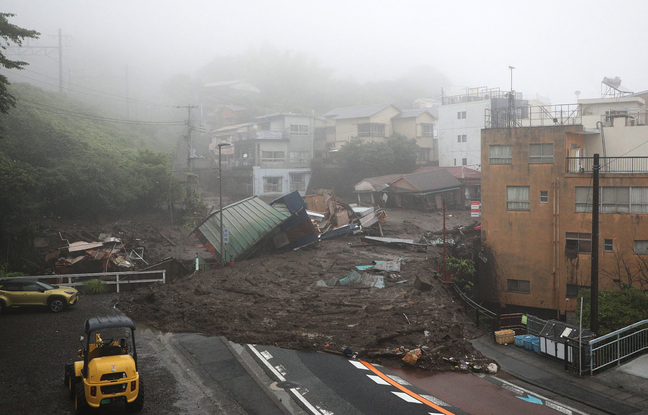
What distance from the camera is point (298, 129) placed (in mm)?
58844

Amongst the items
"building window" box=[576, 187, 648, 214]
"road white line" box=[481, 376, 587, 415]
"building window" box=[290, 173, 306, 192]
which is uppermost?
"building window" box=[290, 173, 306, 192]

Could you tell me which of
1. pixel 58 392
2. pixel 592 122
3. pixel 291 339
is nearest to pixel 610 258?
pixel 592 122

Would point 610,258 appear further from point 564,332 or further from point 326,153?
point 326,153

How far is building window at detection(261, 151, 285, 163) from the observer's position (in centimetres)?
5406

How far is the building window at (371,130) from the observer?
57.8 meters

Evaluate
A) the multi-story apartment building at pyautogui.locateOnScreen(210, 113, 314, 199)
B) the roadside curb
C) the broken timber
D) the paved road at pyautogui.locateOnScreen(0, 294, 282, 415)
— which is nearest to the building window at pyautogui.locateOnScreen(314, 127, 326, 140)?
the multi-story apartment building at pyautogui.locateOnScreen(210, 113, 314, 199)

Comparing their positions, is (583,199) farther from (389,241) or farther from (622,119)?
(389,241)

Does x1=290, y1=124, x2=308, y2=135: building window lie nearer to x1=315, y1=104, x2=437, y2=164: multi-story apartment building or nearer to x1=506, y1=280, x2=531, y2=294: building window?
x1=315, y1=104, x2=437, y2=164: multi-story apartment building

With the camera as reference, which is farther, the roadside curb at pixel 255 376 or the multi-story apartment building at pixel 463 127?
the multi-story apartment building at pixel 463 127

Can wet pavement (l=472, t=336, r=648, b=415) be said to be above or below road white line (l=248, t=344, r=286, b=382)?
below

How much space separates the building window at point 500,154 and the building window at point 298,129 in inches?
1303

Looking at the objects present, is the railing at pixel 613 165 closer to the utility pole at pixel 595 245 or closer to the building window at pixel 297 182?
the utility pole at pixel 595 245

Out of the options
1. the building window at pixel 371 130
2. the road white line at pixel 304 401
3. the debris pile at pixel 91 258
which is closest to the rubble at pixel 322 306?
the debris pile at pixel 91 258

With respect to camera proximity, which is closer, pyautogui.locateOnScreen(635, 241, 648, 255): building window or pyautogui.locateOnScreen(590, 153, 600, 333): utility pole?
pyautogui.locateOnScreen(590, 153, 600, 333): utility pole
